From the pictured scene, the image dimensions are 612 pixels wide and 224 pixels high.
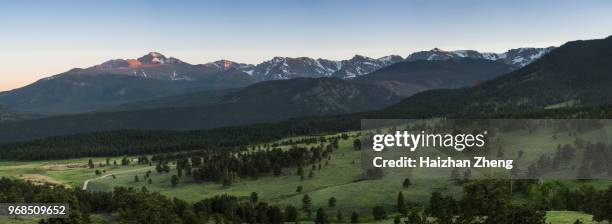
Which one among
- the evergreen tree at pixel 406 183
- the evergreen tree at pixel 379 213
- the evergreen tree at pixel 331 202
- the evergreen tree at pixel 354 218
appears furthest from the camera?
the evergreen tree at pixel 406 183

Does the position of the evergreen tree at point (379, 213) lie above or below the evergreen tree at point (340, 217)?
above

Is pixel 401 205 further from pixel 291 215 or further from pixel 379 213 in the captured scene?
Answer: pixel 291 215

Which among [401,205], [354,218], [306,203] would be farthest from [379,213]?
[306,203]

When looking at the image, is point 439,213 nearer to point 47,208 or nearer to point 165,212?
point 165,212

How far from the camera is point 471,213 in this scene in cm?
7600

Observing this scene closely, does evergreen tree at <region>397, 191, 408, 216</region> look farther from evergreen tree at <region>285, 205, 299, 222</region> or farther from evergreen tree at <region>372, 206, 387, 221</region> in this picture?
evergreen tree at <region>285, 205, 299, 222</region>

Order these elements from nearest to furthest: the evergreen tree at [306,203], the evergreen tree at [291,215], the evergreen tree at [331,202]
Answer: the evergreen tree at [291,215]
the evergreen tree at [331,202]
the evergreen tree at [306,203]

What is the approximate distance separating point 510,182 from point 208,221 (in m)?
90.5

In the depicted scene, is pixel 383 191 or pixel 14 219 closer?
pixel 14 219

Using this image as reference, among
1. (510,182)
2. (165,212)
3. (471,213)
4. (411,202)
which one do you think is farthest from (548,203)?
(165,212)

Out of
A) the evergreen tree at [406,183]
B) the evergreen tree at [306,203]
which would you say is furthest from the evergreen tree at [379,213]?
the evergreen tree at [406,183]

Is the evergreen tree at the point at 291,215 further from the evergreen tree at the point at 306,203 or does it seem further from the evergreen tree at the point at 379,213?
the evergreen tree at the point at 379,213

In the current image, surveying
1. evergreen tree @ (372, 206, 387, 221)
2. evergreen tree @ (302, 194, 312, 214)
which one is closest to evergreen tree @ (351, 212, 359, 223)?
evergreen tree @ (372, 206, 387, 221)

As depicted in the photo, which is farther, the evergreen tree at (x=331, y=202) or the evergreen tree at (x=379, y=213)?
the evergreen tree at (x=331, y=202)
